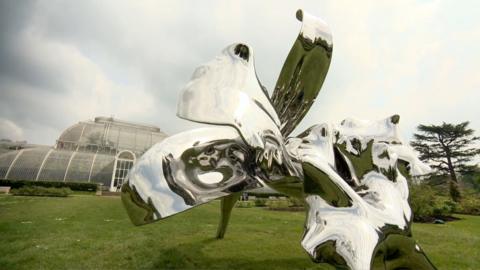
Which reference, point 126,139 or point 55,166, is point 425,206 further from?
point 126,139

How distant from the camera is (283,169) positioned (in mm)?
3105

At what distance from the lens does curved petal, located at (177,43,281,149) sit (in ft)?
8.54

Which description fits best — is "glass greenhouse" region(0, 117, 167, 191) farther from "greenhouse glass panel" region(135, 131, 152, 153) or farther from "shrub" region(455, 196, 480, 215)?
"shrub" region(455, 196, 480, 215)

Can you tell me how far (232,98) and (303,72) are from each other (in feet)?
6.32

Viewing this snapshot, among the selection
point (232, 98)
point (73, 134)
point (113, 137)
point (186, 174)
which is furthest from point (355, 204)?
point (73, 134)

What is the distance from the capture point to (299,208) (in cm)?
1988

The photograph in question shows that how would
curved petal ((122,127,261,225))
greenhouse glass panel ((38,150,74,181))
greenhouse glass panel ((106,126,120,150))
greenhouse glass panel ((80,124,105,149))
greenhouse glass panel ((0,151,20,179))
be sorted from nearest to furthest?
curved petal ((122,127,261,225))
greenhouse glass panel ((0,151,20,179))
greenhouse glass panel ((38,150,74,181))
greenhouse glass panel ((80,124,105,149))
greenhouse glass panel ((106,126,120,150))

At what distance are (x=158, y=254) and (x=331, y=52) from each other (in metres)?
4.25

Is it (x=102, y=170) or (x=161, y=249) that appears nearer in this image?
(x=161, y=249)

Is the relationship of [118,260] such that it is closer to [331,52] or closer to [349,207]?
[349,207]

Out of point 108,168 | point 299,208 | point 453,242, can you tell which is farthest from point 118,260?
point 108,168

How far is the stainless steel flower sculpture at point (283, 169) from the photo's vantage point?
100 inches

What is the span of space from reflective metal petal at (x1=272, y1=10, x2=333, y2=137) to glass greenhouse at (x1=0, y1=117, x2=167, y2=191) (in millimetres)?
34971

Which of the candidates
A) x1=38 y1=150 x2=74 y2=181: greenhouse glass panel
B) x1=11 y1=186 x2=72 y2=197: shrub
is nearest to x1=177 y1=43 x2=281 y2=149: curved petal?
x1=11 y1=186 x2=72 y2=197: shrub
